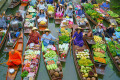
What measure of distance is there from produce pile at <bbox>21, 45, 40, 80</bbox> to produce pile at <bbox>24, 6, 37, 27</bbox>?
11.0ft

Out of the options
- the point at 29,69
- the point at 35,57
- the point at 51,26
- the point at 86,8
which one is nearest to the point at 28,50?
the point at 35,57

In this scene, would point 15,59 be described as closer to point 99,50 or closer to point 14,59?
point 14,59

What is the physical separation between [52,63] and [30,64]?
4.59 feet

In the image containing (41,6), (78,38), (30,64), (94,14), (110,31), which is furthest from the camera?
(41,6)

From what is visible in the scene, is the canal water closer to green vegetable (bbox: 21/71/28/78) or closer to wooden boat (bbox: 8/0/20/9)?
green vegetable (bbox: 21/71/28/78)

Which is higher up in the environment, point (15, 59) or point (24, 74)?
point (15, 59)

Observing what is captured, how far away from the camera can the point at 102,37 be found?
9.74 metres

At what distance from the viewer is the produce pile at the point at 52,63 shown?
6679 millimetres

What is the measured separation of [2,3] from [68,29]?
9888 millimetres

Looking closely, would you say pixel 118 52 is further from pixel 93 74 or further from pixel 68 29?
pixel 68 29

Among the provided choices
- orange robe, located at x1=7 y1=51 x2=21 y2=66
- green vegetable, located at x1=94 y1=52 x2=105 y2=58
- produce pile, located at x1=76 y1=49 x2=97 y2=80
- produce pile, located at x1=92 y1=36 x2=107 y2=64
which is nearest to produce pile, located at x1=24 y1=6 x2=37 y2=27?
orange robe, located at x1=7 y1=51 x2=21 y2=66

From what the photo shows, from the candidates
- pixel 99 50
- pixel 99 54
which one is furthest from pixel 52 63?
pixel 99 50

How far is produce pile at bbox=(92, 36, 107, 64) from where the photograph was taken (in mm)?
7647

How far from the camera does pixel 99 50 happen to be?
8.35 m
